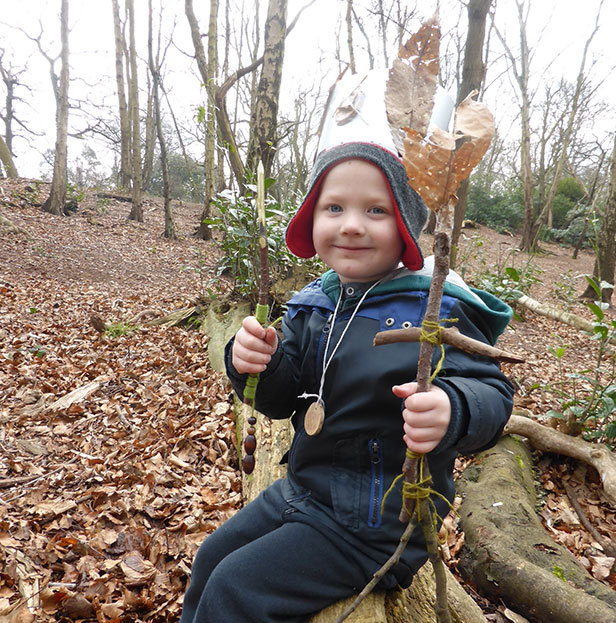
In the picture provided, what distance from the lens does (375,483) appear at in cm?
129

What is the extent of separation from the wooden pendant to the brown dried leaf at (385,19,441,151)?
86cm

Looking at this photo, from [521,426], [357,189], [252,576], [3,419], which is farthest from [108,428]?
[521,426]

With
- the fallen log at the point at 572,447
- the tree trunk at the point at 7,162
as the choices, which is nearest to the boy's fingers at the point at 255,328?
the fallen log at the point at 572,447

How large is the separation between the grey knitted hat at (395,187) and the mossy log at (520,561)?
158 cm

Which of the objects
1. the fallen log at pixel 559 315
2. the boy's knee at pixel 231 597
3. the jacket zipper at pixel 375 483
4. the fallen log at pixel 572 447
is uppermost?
the jacket zipper at pixel 375 483

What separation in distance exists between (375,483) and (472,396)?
18.8 inches

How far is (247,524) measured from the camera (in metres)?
1.50

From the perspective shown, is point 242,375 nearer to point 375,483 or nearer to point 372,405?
point 372,405

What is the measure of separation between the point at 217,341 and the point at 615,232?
7.85 meters

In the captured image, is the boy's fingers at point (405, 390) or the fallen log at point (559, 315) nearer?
the boy's fingers at point (405, 390)

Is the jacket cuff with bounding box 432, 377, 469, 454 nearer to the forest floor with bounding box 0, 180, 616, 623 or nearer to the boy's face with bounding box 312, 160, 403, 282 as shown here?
the boy's face with bounding box 312, 160, 403, 282

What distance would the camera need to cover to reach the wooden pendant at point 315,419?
1272 mm

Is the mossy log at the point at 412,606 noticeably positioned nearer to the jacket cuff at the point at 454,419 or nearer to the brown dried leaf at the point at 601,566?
the jacket cuff at the point at 454,419

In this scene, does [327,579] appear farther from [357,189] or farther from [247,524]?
[357,189]
